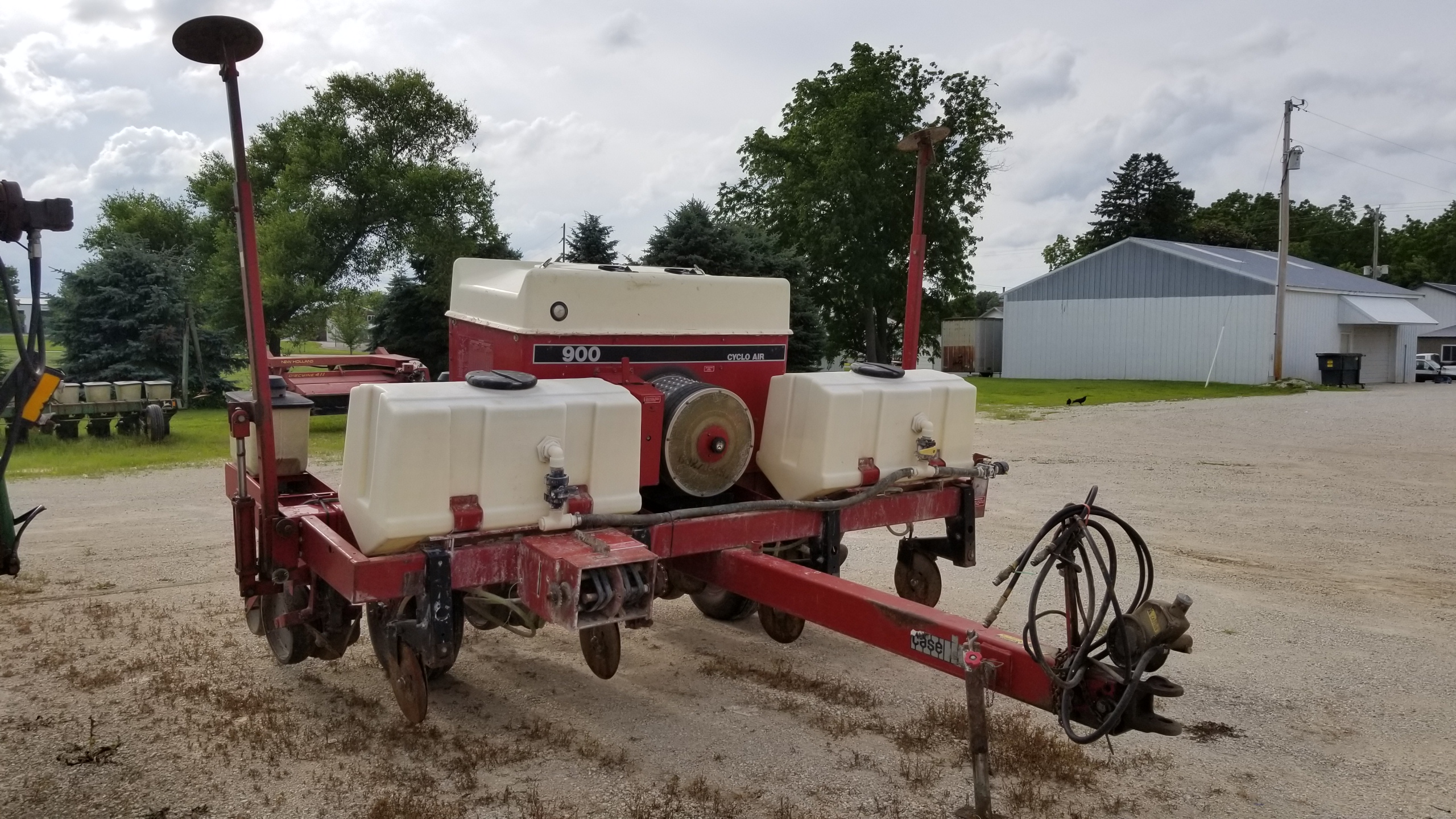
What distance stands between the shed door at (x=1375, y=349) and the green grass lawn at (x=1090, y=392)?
615 centimetres

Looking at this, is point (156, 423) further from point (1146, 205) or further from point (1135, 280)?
point (1146, 205)

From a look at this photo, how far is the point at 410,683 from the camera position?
419 cm

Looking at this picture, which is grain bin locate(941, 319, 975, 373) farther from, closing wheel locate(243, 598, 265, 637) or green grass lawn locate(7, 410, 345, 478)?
closing wheel locate(243, 598, 265, 637)

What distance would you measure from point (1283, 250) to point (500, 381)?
100.0ft

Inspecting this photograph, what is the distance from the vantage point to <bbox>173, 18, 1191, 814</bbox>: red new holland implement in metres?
3.58

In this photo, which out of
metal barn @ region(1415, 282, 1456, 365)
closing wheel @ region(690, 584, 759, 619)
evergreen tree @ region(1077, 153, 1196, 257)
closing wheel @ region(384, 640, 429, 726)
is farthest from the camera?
evergreen tree @ region(1077, 153, 1196, 257)

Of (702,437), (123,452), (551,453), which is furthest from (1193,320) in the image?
(551,453)

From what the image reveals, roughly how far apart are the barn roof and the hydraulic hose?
3069cm

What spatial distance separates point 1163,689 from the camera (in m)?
3.24

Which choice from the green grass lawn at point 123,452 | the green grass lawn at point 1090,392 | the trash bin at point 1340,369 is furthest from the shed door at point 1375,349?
the green grass lawn at point 123,452

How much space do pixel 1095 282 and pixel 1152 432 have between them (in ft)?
69.3

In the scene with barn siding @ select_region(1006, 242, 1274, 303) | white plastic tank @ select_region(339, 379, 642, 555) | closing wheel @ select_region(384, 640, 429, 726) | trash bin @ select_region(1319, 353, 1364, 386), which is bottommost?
closing wheel @ select_region(384, 640, 429, 726)

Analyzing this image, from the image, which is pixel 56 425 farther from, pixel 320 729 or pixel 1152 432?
pixel 1152 432

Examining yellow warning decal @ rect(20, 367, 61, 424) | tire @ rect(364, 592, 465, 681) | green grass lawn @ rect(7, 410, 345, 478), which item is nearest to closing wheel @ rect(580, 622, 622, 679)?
tire @ rect(364, 592, 465, 681)
